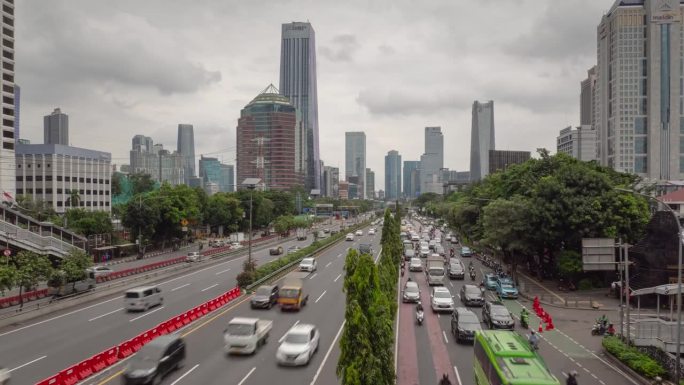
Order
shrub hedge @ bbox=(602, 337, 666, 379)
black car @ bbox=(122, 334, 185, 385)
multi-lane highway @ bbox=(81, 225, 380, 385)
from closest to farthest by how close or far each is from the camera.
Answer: black car @ bbox=(122, 334, 185, 385) → multi-lane highway @ bbox=(81, 225, 380, 385) → shrub hedge @ bbox=(602, 337, 666, 379)

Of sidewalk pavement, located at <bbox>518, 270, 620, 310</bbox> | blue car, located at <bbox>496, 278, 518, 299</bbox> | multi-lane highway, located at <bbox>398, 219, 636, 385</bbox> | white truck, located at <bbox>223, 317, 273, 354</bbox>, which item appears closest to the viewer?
multi-lane highway, located at <bbox>398, 219, 636, 385</bbox>

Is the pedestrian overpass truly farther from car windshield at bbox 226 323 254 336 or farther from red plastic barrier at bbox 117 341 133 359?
car windshield at bbox 226 323 254 336

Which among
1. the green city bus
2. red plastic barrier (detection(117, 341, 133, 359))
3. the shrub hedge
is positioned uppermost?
the green city bus

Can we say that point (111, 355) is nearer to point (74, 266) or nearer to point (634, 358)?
point (74, 266)

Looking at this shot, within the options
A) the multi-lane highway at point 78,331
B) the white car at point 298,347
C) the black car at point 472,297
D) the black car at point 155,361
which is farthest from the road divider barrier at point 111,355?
the black car at point 472,297

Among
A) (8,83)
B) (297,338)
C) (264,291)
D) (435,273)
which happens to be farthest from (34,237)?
(8,83)

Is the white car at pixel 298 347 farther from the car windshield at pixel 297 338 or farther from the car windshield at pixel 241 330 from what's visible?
the car windshield at pixel 241 330

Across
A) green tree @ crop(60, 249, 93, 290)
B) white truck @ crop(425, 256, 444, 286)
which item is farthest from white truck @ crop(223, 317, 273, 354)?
white truck @ crop(425, 256, 444, 286)
